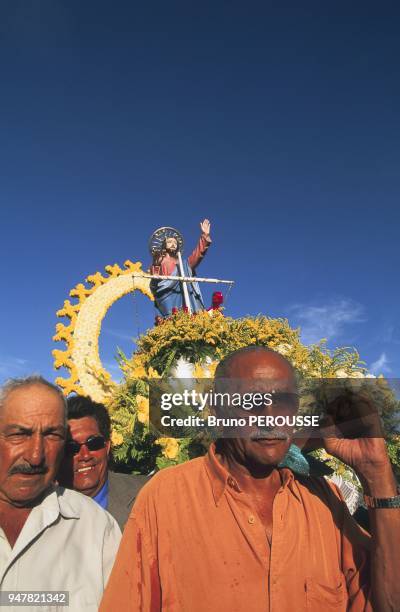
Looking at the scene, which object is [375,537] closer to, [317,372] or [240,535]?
[240,535]

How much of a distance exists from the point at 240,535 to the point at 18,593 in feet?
3.77

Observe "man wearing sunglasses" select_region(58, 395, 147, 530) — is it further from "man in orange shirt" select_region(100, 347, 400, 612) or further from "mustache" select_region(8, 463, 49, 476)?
"man in orange shirt" select_region(100, 347, 400, 612)

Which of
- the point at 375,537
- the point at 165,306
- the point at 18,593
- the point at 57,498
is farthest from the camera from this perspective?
the point at 165,306

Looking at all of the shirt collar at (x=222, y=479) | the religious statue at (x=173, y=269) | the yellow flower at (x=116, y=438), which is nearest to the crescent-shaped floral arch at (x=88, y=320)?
the religious statue at (x=173, y=269)

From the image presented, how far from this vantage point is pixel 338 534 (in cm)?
198

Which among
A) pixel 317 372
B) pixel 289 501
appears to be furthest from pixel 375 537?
pixel 317 372

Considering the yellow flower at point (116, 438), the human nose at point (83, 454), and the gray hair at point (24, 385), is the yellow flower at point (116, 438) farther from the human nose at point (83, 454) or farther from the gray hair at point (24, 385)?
the gray hair at point (24, 385)

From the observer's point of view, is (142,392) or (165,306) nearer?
(142,392)

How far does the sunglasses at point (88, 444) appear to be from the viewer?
3324 millimetres

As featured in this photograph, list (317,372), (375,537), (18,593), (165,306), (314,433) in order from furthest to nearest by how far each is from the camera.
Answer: (165,306) < (317,372) < (18,593) < (314,433) < (375,537)

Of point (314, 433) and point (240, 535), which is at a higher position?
point (314, 433)

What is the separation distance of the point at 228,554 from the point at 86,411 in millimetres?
1990

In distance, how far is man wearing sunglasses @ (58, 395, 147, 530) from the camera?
3.32 meters

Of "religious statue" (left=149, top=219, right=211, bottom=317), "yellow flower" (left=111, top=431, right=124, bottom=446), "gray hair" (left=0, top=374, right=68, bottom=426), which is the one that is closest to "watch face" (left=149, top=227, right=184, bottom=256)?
"religious statue" (left=149, top=219, right=211, bottom=317)
